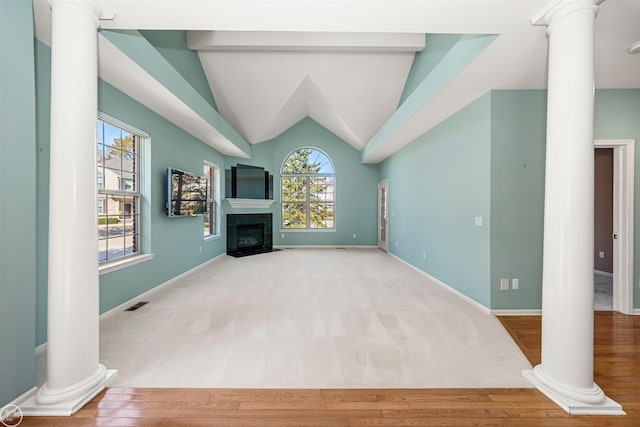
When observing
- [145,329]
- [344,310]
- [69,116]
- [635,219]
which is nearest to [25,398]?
[145,329]

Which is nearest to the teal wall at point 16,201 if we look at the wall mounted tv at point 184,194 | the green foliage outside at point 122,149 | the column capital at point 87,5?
the column capital at point 87,5

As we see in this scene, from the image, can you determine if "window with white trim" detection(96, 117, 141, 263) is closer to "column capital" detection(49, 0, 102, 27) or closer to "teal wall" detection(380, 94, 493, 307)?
"column capital" detection(49, 0, 102, 27)

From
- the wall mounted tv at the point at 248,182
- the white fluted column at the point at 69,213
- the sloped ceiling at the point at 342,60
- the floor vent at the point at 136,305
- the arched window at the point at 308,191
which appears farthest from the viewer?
the arched window at the point at 308,191

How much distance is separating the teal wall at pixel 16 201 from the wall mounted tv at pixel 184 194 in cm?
237

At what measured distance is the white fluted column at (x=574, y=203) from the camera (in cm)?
165

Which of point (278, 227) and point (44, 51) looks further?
point (278, 227)

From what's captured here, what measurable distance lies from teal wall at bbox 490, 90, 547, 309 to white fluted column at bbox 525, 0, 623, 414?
139cm

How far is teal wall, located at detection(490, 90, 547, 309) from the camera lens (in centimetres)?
301

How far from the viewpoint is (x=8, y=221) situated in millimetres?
1566

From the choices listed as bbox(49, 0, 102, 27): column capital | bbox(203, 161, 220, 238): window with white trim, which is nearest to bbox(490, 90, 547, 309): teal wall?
bbox(49, 0, 102, 27): column capital

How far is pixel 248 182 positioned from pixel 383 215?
3.83 metres

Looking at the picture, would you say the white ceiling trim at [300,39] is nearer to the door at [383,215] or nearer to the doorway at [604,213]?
the door at [383,215]

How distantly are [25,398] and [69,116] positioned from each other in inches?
66.6

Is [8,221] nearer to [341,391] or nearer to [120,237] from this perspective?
[120,237]
